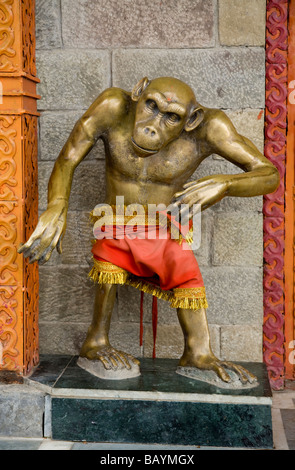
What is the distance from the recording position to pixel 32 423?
3.00m

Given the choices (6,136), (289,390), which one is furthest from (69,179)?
(289,390)

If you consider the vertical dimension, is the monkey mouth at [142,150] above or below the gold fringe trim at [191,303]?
above

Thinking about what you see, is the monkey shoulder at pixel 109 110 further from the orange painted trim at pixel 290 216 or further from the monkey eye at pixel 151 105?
the orange painted trim at pixel 290 216

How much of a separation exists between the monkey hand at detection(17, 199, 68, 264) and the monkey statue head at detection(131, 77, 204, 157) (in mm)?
555

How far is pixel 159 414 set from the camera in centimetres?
289

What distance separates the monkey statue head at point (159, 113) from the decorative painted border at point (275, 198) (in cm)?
82

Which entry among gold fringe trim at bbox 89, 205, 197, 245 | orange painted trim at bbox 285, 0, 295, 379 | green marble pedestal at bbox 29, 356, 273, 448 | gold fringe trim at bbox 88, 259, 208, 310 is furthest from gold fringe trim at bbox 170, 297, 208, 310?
orange painted trim at bbox 285, 0, 295, 379

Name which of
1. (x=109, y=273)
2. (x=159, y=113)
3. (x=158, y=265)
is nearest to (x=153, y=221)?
(x=158, y=265)

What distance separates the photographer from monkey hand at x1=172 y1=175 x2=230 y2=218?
2.74 metres

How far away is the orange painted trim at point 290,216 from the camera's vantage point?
3.57 meters

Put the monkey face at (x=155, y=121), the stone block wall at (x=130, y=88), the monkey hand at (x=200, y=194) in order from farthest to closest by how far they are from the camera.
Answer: the stone block wall at (x=130, y=88), the monkey face at (x=155, y=121), the monkey hand at (x=200, y=194)

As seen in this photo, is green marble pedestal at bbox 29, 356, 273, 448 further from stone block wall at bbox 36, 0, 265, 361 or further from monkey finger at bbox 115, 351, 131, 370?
stone block wall at bbox 36, 0, 265, 361

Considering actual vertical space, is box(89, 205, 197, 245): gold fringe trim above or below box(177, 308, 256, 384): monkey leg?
above

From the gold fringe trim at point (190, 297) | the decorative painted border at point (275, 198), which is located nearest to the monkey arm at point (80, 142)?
the gold fringe trim at point (190, 297)
